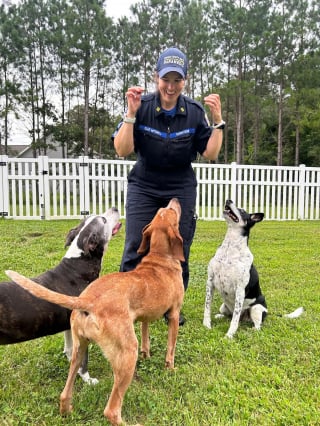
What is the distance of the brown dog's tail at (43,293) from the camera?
195 centimetres

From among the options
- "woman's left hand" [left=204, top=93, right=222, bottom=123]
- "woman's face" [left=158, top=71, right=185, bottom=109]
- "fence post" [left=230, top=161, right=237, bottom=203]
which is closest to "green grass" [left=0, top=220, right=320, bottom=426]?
"woman's left hand" [left=204, top=93, right=222, bottom=123]

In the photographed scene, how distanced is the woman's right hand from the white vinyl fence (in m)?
6.83

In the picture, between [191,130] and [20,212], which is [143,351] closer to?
[191,130]

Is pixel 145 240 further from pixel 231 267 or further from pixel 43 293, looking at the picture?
pixel 43 293

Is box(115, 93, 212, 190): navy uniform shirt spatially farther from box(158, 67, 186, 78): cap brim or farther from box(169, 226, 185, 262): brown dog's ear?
box(169, 226, 185, 262): brown dog's ear

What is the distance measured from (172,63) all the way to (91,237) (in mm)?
1595

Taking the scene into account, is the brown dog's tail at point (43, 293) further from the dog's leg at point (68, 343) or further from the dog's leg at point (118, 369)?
the dog's leg at point (68, 343)

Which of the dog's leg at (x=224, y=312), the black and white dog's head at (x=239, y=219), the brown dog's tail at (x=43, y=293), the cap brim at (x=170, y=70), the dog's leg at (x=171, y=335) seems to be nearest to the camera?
the brown dog's tail at (x=43, y=293)

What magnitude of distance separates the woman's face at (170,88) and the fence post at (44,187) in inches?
275

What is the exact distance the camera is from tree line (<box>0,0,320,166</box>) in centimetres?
2259

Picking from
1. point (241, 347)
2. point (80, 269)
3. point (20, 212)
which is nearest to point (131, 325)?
point (80, 269)

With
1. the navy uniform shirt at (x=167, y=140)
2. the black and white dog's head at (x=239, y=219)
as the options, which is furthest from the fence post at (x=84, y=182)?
the black and white dog's head at (x=239, y=219)

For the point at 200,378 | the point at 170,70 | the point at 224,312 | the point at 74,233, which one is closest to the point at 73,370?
the point at 200,378

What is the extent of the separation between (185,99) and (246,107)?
25122mm
